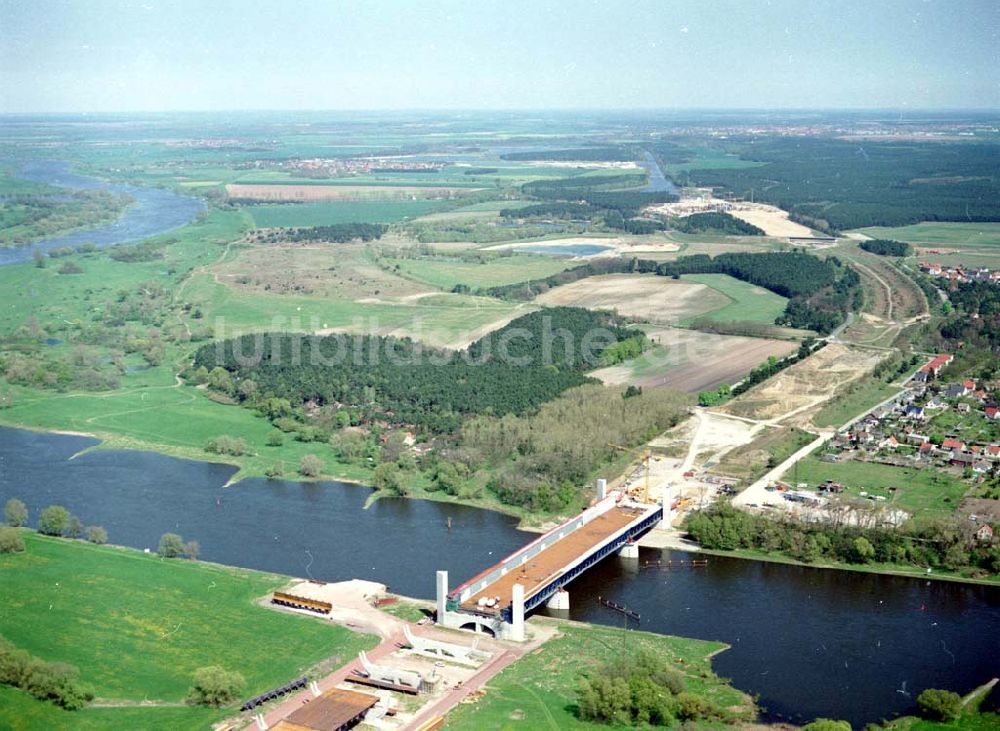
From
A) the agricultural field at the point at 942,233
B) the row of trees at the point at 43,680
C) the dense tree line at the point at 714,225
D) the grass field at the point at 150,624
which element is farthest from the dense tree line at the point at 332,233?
the row of trees at the point at 43,680

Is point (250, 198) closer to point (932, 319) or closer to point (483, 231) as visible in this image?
point (483, 231)

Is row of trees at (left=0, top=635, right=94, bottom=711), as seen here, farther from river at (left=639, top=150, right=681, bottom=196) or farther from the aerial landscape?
river at (left=639, top=150, right=681, bottom=196)

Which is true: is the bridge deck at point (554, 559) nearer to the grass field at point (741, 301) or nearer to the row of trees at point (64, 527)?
the row of trees at point (64, 527)

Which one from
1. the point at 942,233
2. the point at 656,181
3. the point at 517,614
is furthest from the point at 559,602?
the point at 656,181

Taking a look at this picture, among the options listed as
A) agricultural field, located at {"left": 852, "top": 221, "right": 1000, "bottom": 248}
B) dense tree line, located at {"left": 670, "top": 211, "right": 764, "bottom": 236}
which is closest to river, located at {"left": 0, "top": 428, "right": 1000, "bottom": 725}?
dense tree line, located at {"left": 670, "top": 211, "right": 764, "bottom": 236}

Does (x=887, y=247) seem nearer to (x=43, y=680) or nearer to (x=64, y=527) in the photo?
(x=64, y=527)

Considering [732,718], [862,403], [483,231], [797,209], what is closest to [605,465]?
[862,403]
